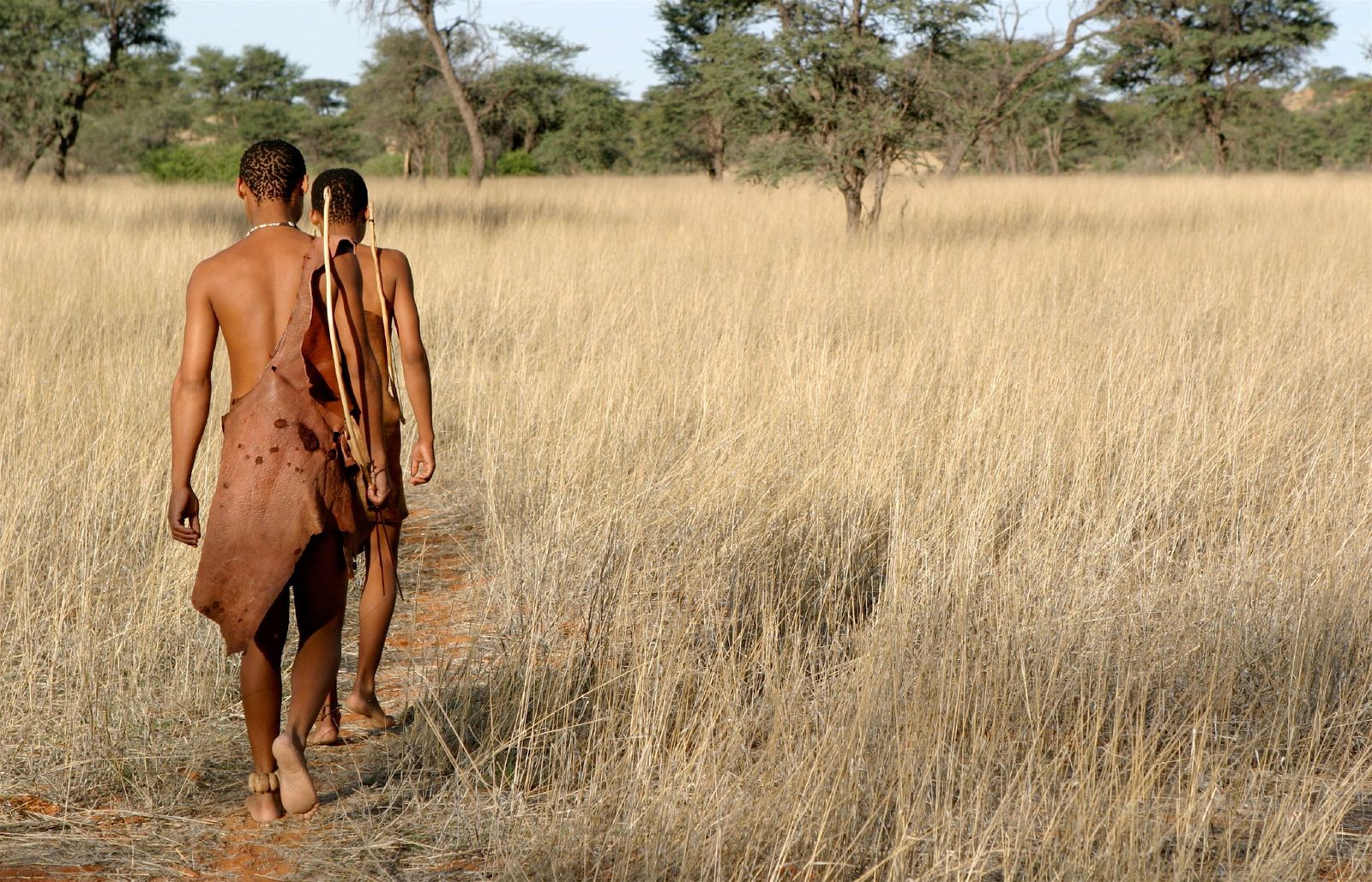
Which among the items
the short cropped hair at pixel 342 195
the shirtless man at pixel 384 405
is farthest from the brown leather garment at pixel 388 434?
the short cropped hair at pixel 342 195

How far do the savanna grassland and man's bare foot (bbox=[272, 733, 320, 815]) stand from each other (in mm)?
90

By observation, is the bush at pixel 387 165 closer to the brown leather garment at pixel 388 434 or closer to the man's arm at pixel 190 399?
the brown leather garment at pixel 388 434

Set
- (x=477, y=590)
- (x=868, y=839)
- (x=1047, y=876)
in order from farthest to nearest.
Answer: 1. (x=477, y=590)
2. (x=868, y=839)
3. (x=1047, y=876)

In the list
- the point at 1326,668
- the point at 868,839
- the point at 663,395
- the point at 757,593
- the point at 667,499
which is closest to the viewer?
the point at 868,839

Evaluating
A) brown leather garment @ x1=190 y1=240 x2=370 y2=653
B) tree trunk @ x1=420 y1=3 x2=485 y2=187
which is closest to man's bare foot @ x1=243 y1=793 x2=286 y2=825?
brown leather garment @ x1=190 y1=240 x2=370 y2=653

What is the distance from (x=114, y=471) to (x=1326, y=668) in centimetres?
412

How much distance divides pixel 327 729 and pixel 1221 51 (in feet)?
98.7

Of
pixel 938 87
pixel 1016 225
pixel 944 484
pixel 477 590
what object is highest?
pixel 938 87

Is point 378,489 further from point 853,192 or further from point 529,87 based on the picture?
point 529,87

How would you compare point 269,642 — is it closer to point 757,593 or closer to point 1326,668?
point 757,593

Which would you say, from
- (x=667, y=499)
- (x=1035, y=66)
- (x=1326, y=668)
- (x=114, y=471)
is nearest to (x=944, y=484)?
(x=667, y=499)

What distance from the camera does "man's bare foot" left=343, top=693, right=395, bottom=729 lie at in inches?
119

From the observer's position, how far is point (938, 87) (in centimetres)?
1264

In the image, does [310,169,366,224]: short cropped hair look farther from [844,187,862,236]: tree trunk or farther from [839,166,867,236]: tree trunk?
[844,187,862,236]: tree trunk
